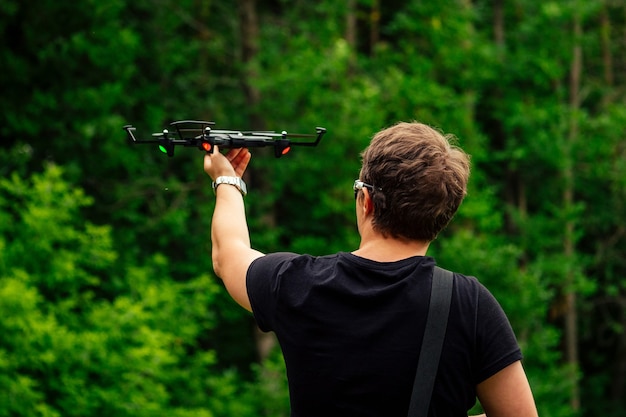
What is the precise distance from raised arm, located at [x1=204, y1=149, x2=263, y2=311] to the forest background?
914 cm

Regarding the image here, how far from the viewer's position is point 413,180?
5.90 feet

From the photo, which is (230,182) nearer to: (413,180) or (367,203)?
(367,203)

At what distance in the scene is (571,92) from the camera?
1833cm

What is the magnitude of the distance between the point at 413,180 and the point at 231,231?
415 millimetres

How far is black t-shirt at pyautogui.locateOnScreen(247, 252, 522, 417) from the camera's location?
1753 mm

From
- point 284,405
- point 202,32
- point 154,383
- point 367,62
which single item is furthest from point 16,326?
point 367,62

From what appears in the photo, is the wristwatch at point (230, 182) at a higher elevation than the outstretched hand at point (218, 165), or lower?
lower

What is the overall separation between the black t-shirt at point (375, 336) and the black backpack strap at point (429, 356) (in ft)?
0.04

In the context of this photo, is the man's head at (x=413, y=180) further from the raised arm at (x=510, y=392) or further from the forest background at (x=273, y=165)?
the forest background at (x=273, y=165)

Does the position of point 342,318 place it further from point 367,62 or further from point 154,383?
point 367,62

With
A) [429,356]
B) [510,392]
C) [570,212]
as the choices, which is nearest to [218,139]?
[429,356]

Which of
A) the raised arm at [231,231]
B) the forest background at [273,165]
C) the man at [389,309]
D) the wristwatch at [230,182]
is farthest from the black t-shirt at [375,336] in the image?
the forest background at [273,165]

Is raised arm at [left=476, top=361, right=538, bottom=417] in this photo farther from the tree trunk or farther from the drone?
the tree trunk

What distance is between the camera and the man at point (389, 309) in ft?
5.76
